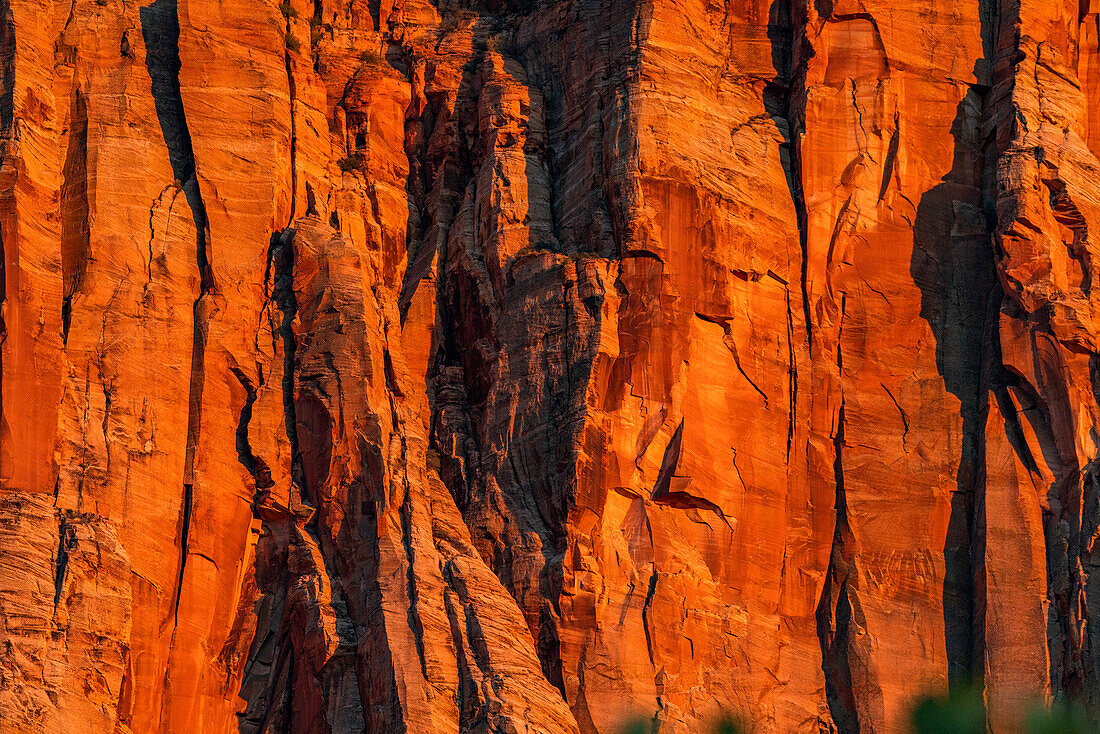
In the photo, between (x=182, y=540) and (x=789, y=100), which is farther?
(x=789, y=100)

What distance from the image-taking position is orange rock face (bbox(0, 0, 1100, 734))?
4497 centimetres

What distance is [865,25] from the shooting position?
51.8 meters

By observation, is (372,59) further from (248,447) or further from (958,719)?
(958,719)

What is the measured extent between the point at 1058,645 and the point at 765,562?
5.93 meters

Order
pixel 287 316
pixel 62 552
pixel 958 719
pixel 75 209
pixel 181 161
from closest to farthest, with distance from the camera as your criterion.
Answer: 1. pixel 958 719
2. pixel 62 552
3. pixel 75 209
4. pixel 287 316
5. pixel 181 161

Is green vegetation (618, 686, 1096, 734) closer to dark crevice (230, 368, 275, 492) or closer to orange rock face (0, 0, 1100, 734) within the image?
orange rock face (0, 0, 1100, 734)

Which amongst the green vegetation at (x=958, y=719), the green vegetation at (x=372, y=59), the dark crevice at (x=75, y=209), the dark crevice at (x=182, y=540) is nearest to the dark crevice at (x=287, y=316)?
the dark crevice at (x=182, y=540)

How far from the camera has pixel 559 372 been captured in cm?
4738

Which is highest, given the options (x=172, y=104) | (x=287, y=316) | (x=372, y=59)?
(x=372, y=59)

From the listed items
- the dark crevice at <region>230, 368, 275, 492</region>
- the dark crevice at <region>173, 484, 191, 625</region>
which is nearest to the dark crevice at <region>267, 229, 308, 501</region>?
the dark crevice at <region>230, 368, 275, 492</region>

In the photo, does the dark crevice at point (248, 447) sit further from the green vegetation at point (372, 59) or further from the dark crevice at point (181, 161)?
the green vegetation at point (372, 59)

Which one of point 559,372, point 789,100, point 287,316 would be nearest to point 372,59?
point 287,316

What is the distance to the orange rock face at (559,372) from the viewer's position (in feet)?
148

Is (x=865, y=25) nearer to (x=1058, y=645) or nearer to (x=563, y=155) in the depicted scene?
(x=563, y=155)
